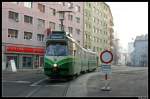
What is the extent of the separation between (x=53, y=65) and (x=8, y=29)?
109ft

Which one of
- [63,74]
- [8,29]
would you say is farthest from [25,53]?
[63,74]

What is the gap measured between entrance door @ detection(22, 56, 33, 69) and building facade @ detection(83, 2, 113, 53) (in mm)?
27934

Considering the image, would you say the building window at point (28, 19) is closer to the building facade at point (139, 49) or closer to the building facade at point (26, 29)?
the building facade at point (26, 29)

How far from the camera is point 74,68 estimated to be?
26172 millimetres

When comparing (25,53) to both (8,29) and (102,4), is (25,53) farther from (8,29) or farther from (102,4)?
(102,4)

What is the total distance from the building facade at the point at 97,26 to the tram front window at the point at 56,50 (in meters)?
63.1

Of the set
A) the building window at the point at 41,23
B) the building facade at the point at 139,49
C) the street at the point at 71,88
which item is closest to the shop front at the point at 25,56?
the building window at the point at 41,23

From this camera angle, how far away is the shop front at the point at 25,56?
5609 centimetres

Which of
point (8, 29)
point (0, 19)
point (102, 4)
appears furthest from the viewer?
point (102, 4)

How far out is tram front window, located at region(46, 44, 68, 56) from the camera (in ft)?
79.8

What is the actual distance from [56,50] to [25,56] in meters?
36.2

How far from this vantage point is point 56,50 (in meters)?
24.4

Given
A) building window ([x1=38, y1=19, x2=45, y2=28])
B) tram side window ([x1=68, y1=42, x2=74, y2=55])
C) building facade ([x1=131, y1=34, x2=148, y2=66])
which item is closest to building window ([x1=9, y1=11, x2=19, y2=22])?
building window ([x1=38, y1=19, x2=45, y2=28])

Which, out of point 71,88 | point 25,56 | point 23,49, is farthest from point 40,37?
point 71,88
